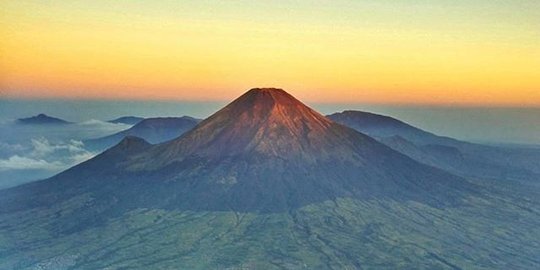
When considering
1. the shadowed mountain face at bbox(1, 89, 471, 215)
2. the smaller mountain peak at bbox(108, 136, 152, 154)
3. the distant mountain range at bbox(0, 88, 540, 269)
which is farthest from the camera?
the smaller mountain peak at bbox(108, 136, 152, 154)

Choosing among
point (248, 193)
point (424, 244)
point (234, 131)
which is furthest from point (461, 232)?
point (234, 131)

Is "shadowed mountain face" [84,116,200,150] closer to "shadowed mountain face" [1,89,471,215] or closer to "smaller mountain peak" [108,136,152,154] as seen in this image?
"smaller mountain peak" [108,136,152,154]

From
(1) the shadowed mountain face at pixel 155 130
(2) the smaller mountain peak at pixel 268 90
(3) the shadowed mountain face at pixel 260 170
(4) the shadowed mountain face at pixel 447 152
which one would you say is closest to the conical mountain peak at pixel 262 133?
(2) the smaller mountain peak at pixel 268 90

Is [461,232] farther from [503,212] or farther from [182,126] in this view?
[182,126]

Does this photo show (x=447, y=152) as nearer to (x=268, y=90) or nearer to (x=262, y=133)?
(x=268, y=90)

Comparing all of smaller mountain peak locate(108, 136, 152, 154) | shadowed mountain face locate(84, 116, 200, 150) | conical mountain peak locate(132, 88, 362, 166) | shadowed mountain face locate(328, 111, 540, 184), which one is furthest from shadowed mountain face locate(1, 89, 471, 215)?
shadowed mountain face locate(328, 111, 540, 184)

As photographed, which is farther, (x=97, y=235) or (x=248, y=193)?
(x=248, y=193)
